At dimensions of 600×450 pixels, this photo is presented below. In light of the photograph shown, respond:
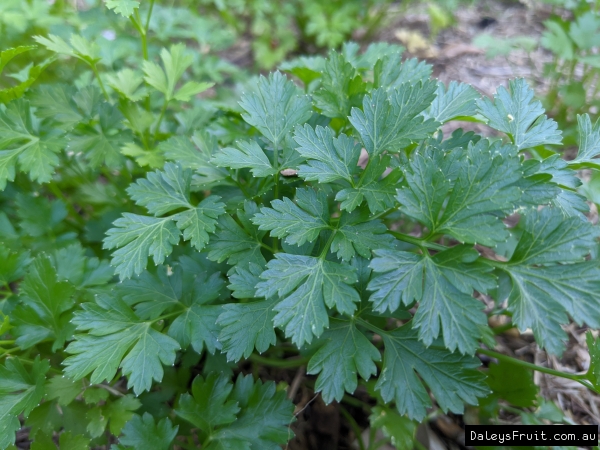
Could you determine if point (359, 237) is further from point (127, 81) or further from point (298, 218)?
point (127, 81)

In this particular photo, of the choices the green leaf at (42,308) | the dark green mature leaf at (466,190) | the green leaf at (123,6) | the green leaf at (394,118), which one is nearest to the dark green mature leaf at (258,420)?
the green leaf at (42,308)

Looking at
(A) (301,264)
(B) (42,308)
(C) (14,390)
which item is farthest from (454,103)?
(C) (14,390)

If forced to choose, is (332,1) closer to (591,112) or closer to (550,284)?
(591,112)

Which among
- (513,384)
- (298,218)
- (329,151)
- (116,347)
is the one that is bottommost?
(513,384)

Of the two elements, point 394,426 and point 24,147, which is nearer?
point 394,426

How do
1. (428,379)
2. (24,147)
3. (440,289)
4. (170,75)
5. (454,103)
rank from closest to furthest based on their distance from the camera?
(440,289) → (428,379) → (454,103) → (24,147) → (170,75)

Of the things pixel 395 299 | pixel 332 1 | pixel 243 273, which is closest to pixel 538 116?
pixel 395 299
